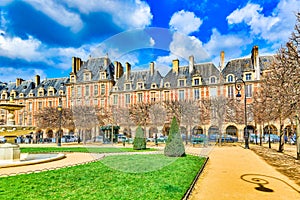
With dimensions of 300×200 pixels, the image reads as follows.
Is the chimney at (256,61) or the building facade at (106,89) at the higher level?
the chimney at (256,61)

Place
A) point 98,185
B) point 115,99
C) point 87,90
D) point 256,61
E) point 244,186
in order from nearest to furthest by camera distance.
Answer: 1. point 98,185
2. point 244,186
3. point 256,61
4. point 115,99
5. point 87,90

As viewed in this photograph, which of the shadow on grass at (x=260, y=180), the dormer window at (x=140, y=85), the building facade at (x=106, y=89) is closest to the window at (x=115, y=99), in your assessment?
the building facade at (x=106, y=89)

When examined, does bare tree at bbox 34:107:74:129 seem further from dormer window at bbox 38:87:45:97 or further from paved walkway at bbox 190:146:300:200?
paved walkway at bbox 190:146:300:200

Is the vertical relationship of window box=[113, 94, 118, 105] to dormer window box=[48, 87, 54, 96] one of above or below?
below

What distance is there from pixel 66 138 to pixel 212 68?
31.7m

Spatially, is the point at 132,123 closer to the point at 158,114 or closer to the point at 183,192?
the point at 158,114

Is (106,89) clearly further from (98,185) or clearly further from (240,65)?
(98,185)

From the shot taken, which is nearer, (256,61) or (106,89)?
(256,61)

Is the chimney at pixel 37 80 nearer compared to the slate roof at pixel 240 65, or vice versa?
the slate roof at pixel 240 65

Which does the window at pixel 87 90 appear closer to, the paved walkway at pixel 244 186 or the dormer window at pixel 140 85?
the dormer window at pixel 140 85

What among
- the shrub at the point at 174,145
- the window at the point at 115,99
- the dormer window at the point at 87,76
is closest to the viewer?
the shrub at the point at 174,145

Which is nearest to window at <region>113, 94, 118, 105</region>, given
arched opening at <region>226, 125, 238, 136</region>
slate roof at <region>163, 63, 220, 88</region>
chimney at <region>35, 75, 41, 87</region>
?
arched opening at <region>226, 125, 238, 136</region>

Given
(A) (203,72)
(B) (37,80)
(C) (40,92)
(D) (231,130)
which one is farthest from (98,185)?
(B) (37,80)

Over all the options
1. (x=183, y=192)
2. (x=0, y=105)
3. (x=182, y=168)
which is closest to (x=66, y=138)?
(x=0, y=105)
